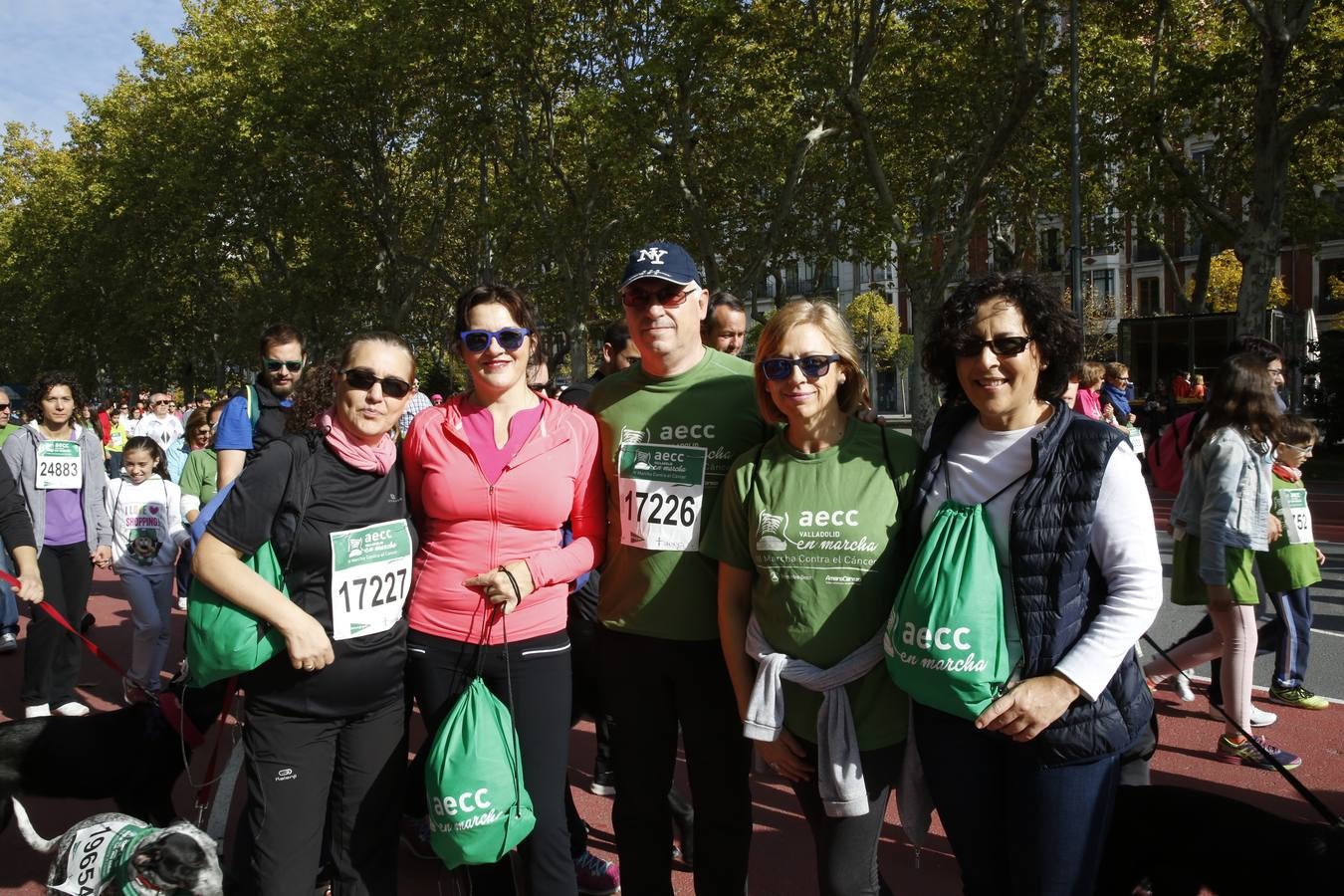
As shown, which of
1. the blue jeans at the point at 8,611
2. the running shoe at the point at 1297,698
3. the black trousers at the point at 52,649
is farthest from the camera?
the blue jeans at the point at 8,611

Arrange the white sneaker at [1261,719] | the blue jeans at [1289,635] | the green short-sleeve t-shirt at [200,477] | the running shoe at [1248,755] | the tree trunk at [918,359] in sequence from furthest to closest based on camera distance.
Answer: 1. the tree trunk at [918,359]
2. the green short-sleeve t-shirt at [200,477]
3. the blue jeans at [1289,635]
4. the white sneaker at [1261,719]
5. the running shoe at [1248,755]

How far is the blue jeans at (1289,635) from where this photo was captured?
207 inches

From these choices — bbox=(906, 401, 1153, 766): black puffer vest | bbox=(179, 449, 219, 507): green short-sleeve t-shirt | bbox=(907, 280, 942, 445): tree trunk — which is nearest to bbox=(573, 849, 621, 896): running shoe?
bbox=(906, 401, 1153, 766): black puffer vest

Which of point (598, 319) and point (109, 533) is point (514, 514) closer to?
point (109, 533)

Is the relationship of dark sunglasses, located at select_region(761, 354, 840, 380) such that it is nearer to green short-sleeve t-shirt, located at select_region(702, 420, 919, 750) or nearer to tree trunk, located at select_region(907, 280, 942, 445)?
green short-sleeve t-shirt, located at select_region(702, 420, 919, 750)

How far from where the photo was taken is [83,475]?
6145mm

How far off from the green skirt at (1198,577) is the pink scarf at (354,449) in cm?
388

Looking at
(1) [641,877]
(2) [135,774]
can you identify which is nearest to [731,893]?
(1) [641,877]

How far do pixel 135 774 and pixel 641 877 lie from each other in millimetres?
1969

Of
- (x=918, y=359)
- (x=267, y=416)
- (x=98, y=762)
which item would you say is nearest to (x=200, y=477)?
(x=267, y=416)

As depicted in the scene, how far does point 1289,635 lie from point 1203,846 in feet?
11.1

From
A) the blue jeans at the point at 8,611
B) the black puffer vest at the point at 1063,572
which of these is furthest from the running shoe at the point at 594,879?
the blue jeans at the point at 8,611

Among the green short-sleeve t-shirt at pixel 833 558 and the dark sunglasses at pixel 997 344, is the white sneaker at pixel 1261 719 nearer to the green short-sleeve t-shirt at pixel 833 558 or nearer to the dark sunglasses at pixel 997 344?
the green short-sleeve t-shirt at pixel 833 558

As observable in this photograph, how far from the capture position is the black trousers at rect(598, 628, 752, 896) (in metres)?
2.78
